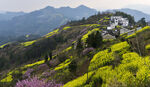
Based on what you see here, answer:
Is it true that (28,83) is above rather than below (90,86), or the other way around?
above

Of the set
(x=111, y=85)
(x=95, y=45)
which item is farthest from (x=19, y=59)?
(x=111, y=85)

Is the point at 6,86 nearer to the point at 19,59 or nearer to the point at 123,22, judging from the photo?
the point at 19,59

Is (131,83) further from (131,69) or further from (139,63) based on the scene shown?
(139,63)

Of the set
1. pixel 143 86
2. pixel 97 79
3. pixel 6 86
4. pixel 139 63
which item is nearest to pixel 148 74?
pixel 143 86

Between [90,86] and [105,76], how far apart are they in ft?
7.50

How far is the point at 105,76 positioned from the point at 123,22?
9076cm

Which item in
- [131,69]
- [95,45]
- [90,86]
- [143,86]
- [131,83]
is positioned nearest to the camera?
[143,86]

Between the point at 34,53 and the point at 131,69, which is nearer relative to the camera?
the point at 131,69

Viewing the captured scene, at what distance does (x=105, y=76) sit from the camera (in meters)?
13.5

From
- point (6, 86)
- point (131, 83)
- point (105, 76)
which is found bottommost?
point (6, 86)

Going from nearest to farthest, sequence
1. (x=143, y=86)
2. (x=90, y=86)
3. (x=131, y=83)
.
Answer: (x=143, y=86) < (x=131, y=83) < (x=90, y=86)

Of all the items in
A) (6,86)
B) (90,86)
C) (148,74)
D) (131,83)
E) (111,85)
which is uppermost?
(111,85)

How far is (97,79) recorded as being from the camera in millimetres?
13859

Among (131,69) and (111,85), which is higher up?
(111,85)
